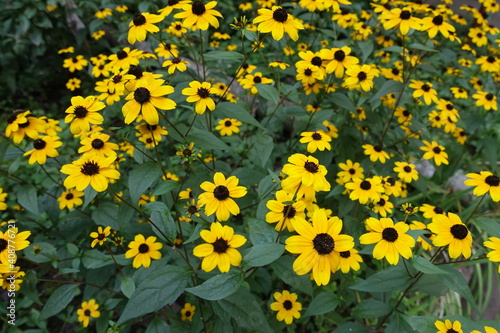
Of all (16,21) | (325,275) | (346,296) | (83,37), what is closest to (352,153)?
(346,296)

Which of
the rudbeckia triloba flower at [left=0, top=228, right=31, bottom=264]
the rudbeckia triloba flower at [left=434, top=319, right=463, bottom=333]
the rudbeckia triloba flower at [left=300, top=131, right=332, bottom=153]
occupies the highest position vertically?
the rudbeckia triloba flower at [left=300, top=131, right=332, bottom=153]

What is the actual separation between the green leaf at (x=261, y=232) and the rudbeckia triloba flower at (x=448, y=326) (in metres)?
0.75

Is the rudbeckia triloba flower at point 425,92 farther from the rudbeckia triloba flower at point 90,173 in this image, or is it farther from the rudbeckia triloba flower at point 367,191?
the rudbeckia triloba flower at point 90,173

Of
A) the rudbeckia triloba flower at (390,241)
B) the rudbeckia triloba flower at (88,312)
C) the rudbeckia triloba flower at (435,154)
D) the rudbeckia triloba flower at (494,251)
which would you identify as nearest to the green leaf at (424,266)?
the rudbeckia triloba flower at (390,241)

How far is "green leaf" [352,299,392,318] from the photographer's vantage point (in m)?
1.68

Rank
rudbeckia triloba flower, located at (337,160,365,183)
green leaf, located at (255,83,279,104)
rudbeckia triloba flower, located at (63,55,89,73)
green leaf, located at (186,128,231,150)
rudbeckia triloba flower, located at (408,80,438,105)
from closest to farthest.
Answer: green leaf, located at (186,128,231,150)
green leaf, located at (255,83,279,104)
rudbeckia triloba flower, located at (337,160,365,183)
rudbeckia triloba flower, located at (408,80,438,105)
rudbeckia triloba flower, located at (63,55,89,73)

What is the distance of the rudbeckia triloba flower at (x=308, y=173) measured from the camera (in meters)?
1.22

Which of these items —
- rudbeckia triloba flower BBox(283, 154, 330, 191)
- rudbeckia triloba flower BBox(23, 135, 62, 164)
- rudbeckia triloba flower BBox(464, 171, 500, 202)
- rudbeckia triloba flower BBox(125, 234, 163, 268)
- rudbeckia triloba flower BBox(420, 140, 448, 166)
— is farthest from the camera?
rudbeckia triloba flower BBox(420, 140, 448, 166)

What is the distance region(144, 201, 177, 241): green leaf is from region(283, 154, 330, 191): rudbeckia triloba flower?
0.52 meters

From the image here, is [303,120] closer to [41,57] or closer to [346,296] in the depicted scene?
[346,296]

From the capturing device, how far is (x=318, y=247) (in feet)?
3.74

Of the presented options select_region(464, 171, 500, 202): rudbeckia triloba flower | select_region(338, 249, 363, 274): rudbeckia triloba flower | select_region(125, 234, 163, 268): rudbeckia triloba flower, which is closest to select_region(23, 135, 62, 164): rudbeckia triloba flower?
select_region(125, 234, 163, 268): rudbeckia triloba flower

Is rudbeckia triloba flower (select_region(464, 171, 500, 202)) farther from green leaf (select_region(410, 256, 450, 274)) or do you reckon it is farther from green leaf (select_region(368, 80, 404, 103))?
green leaf (select_region(368, 80, 404, 103))

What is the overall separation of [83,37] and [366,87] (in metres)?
3.77
